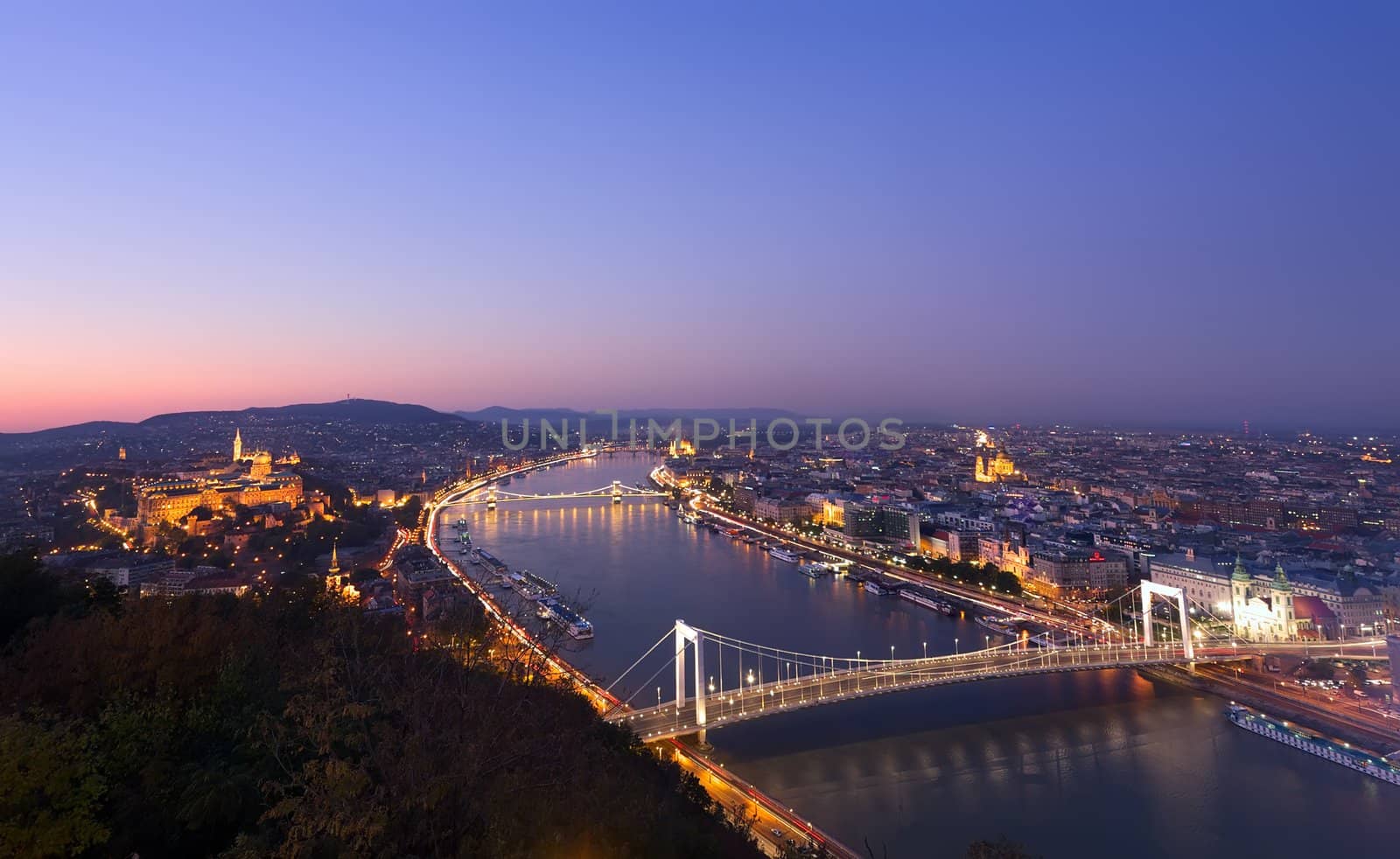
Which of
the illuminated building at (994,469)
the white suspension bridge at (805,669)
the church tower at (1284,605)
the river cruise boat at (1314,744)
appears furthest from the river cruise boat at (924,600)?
the illuminated building at (994,469)

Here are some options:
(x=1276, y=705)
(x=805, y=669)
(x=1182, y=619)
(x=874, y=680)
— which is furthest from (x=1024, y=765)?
(x=1182, y=619)

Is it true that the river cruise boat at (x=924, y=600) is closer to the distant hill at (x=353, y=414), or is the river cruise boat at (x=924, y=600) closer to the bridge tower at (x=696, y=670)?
the bridge tower at (x=696, y=670)

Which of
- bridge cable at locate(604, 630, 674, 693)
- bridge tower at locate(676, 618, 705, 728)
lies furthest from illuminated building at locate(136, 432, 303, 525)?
bridge tower at locate(676, 618, 705, 728)

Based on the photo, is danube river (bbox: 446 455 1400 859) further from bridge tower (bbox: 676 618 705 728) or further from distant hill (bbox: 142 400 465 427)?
distant hill (bbox: 142 400 465 427)

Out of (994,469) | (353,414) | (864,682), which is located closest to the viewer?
(864,682)

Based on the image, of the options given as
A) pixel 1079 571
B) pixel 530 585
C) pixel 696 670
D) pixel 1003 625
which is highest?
pixel 696 670

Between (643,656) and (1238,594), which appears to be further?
(1238,594)

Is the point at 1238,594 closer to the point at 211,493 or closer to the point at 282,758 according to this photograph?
the point at 282,758

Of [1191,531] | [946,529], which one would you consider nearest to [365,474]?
[946,529]
